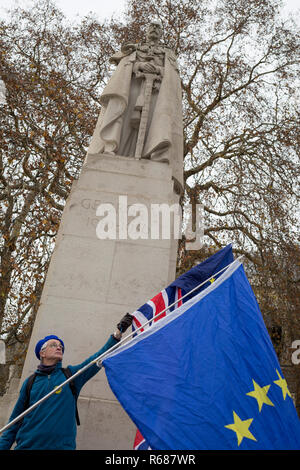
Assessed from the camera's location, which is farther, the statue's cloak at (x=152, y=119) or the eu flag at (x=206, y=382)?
the statue's cloak at (x=152, y=119)

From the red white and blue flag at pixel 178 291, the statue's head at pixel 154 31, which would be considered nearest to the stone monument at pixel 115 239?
the statue's head at pixel 154 31

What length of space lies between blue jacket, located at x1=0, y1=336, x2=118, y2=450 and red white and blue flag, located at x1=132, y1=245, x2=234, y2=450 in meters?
0.81

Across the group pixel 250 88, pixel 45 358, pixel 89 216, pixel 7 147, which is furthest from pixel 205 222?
pixel 45 358

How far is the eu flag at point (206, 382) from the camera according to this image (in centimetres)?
270

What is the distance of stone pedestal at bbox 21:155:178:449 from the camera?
4.37 metres

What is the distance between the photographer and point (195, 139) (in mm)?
15664

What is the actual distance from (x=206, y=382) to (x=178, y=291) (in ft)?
4.26

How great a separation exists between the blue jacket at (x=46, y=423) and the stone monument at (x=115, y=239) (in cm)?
111

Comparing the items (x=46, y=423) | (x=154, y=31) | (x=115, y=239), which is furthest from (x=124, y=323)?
(x=154, y=31)

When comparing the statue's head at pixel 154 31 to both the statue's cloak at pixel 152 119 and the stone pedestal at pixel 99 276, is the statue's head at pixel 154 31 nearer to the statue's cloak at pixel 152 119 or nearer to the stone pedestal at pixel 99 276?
the statue's cloak at pixel 152 119

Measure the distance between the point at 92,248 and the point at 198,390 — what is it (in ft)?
8.79

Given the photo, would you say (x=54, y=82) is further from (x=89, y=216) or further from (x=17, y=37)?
(x=89, y=216)

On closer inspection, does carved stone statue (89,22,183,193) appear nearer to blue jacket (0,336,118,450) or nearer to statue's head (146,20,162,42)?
statue's head (146,20,162,42)
